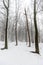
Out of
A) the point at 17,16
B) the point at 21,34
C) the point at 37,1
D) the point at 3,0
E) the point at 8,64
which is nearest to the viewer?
the point at 8,64

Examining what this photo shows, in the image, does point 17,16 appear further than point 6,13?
Yes

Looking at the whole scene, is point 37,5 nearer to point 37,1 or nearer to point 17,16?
point 37,1

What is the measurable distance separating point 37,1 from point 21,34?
143 feet

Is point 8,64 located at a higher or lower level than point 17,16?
lower

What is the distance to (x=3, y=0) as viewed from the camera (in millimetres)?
16594

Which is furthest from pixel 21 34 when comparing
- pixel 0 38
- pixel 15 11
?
pixel 15 11

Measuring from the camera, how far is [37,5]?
48.6 ft

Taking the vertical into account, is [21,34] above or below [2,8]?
below

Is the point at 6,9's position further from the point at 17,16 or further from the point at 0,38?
the point at 0,38

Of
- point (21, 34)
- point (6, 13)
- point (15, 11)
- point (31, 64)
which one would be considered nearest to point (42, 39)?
point (21, 34)

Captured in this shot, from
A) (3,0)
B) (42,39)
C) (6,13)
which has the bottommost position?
(42,39)

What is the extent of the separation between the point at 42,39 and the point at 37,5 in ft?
154

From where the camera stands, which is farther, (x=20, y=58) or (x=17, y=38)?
(x=17, y=38)

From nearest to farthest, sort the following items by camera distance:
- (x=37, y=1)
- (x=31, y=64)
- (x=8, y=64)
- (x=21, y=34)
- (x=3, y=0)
Result: (x=8, y=64)
(x=31, y=64)
(x=37, y=1)
(x=3, y=0)
(x=21, y=34)
